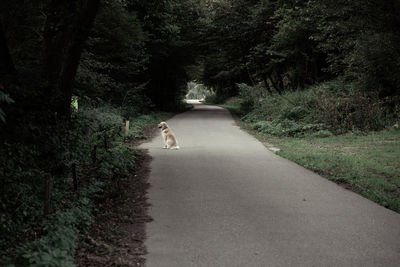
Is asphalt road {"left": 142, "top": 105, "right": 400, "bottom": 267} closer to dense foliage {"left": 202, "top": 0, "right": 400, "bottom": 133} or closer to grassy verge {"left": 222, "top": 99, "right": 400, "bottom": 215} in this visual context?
grassy verge {"left": 222, "top": 99, "right": 400, "bottom": 215}

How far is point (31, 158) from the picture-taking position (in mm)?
7008

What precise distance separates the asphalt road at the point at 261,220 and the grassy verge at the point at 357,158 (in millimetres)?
454

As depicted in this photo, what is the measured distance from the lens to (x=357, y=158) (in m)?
11.2

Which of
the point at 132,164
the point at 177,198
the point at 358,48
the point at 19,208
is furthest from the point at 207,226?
the point at 358,48

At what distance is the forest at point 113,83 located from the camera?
20.0 ft

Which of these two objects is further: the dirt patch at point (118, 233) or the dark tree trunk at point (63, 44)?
the dark tree trunk at point (63, 44)

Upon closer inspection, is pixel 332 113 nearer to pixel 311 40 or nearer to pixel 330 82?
pixel 330 82

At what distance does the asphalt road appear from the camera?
490 cm

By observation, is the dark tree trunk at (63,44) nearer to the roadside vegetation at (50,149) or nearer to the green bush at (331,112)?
the roadside vegetation at (50,149)

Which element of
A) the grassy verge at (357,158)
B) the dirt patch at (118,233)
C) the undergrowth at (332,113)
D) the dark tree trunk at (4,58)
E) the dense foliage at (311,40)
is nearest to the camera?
the dirt patch at (118,233)

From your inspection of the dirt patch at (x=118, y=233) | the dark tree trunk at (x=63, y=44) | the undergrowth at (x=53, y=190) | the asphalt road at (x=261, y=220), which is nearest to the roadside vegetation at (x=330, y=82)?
the asphalt road at (x=261, y=220)

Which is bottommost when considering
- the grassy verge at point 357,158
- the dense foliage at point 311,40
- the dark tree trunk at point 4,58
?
the grassy verge at point 357,158

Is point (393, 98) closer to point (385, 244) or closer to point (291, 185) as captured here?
point (291, 185)

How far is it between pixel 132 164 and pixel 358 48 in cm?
1273
